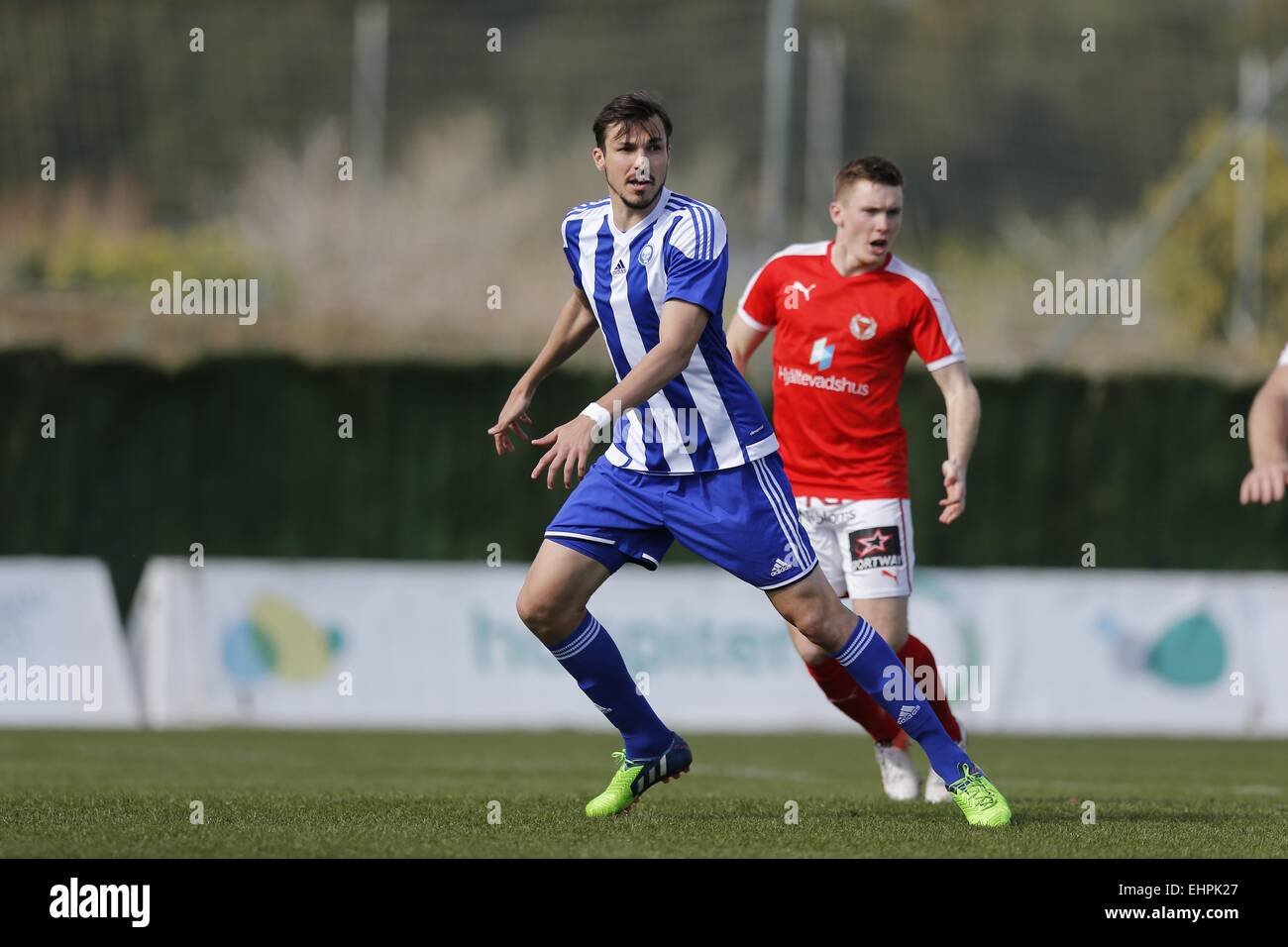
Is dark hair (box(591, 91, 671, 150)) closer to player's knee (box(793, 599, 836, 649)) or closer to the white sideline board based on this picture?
player's knee (box(793, 599, 836, 649))

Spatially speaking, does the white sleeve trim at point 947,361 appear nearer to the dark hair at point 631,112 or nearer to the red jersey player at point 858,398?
the red jersey player at point 858,398

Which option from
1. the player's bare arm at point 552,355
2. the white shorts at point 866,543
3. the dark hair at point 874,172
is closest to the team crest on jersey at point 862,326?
the dark hair at point 874,172

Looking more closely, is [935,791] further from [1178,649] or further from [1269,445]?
[1178,649]

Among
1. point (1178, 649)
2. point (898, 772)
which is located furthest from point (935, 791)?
point (1178, 649)

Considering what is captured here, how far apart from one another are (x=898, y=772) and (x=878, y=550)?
3.35 feet

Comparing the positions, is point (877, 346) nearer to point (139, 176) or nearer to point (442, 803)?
point (442, 803)

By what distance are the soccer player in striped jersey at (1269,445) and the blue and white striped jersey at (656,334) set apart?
83.8 inches

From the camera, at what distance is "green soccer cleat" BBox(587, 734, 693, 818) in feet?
23.5

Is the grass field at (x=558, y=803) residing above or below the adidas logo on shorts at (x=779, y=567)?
below

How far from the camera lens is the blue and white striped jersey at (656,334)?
6.67 metres

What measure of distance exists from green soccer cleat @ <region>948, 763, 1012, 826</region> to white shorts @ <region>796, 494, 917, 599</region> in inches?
53.8

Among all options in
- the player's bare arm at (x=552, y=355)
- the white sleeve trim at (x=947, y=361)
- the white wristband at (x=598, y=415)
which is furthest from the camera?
the white sleeve trim at (x=947, y=361)
